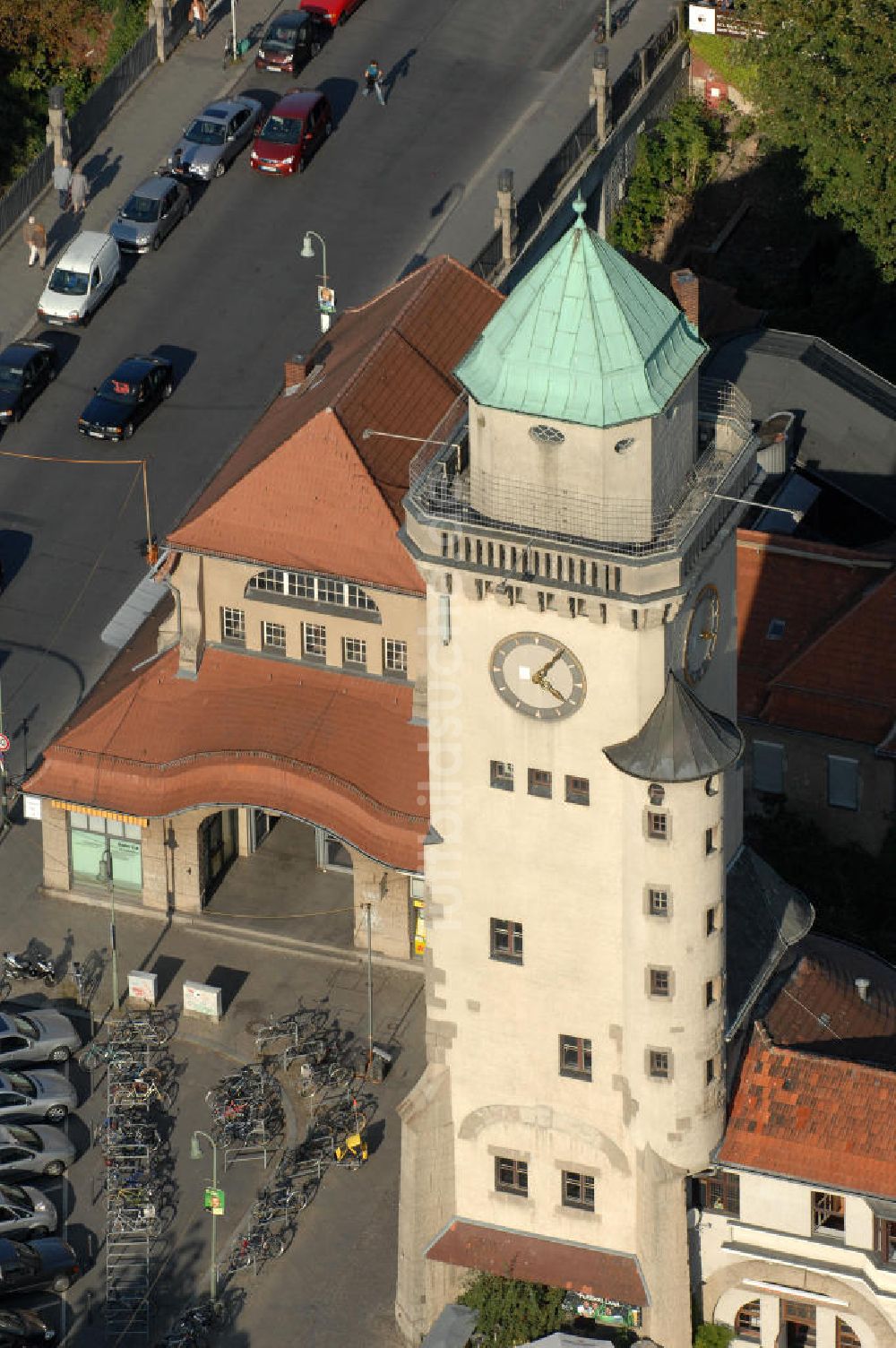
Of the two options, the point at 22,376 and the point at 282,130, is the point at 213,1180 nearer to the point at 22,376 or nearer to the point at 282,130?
the point at 22,376

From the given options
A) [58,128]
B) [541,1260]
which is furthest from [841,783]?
[58,128]

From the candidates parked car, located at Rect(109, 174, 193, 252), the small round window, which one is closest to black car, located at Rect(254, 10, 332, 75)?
parked car, located at Rect(109, 174, 193, 252)

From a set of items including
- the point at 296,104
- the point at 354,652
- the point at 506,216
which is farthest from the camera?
the point at 296,104

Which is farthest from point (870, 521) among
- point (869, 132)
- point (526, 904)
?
point (526, 904)

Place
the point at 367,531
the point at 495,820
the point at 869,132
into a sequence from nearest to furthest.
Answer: the point at 495,820 → the point at 367,531 → the point at 869,132

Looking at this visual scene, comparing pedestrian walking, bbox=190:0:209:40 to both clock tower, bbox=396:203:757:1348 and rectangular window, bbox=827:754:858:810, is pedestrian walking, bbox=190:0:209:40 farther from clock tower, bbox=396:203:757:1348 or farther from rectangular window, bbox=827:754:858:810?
clock tower, bbox=396:203:757:1348

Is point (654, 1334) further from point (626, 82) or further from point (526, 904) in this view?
point (626, 82)
